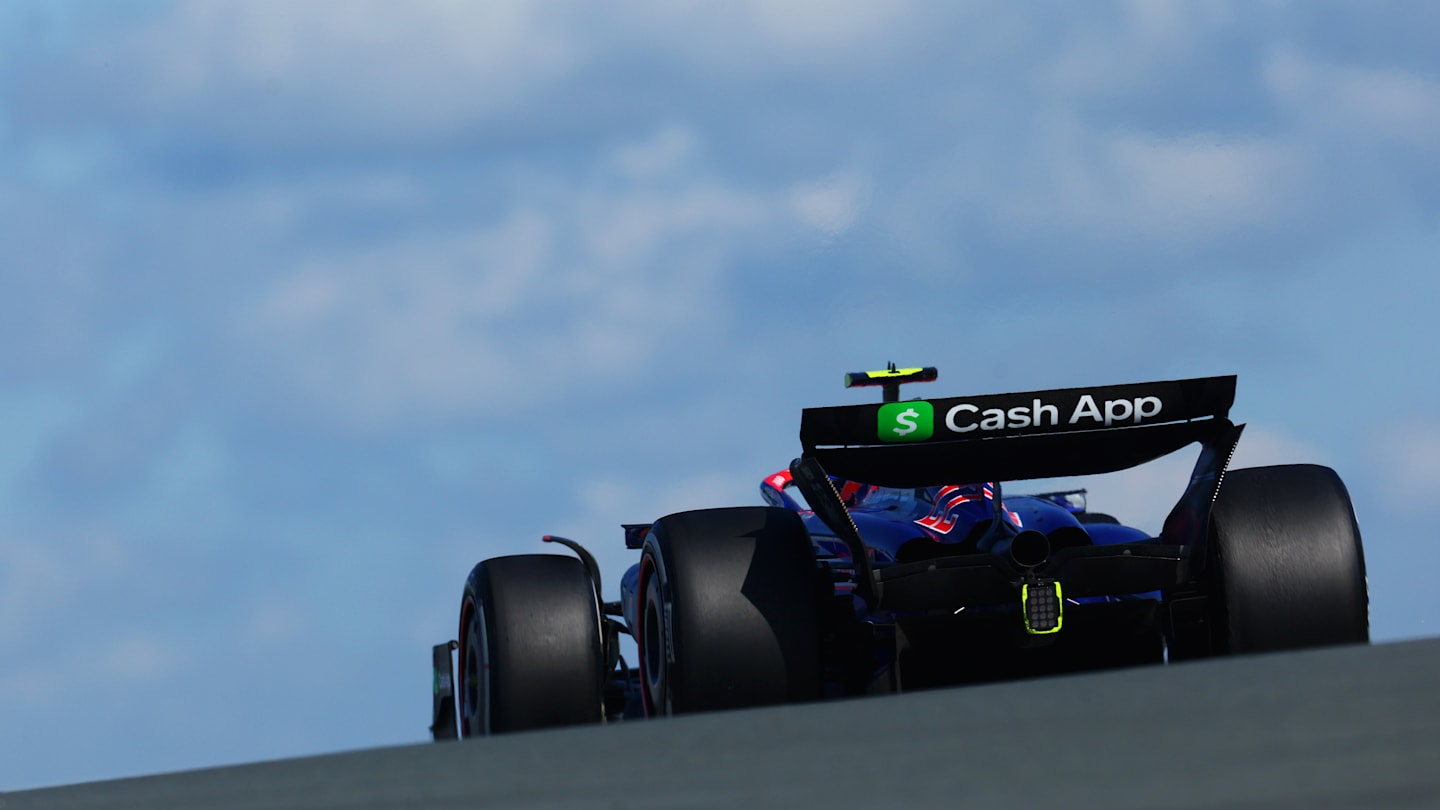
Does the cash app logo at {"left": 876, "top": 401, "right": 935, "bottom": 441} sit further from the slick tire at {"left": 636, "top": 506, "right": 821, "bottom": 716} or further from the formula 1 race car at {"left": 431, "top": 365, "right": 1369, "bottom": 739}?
the slick tire at {"left": 636, "top": 506, "right": 821, "bottom": 716}

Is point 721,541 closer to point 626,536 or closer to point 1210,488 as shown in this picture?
point 1210,488

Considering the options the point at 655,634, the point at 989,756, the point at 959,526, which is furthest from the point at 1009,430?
the point at 989,756

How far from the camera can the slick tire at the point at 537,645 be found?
6500 mm

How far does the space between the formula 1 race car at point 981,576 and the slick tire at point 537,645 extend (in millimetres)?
10

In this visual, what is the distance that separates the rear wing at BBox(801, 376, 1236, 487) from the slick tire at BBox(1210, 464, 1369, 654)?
0.32 metres

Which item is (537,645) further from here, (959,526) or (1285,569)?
(1285,569)

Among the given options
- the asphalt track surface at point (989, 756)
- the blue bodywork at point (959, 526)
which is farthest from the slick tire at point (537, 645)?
the asphalt track surface at point (989, 756)

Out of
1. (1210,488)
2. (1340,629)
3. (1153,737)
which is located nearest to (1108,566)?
(1210,488)

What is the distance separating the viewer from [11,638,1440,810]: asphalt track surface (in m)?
2.59

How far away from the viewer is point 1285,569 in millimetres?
6078

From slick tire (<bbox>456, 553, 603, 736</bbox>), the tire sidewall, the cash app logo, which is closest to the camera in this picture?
the cash app logo

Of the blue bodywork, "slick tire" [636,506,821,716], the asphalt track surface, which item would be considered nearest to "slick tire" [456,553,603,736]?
"slick tire" [636,506,821,716]

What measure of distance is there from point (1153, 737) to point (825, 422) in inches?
112

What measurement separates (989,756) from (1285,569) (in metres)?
3.50
